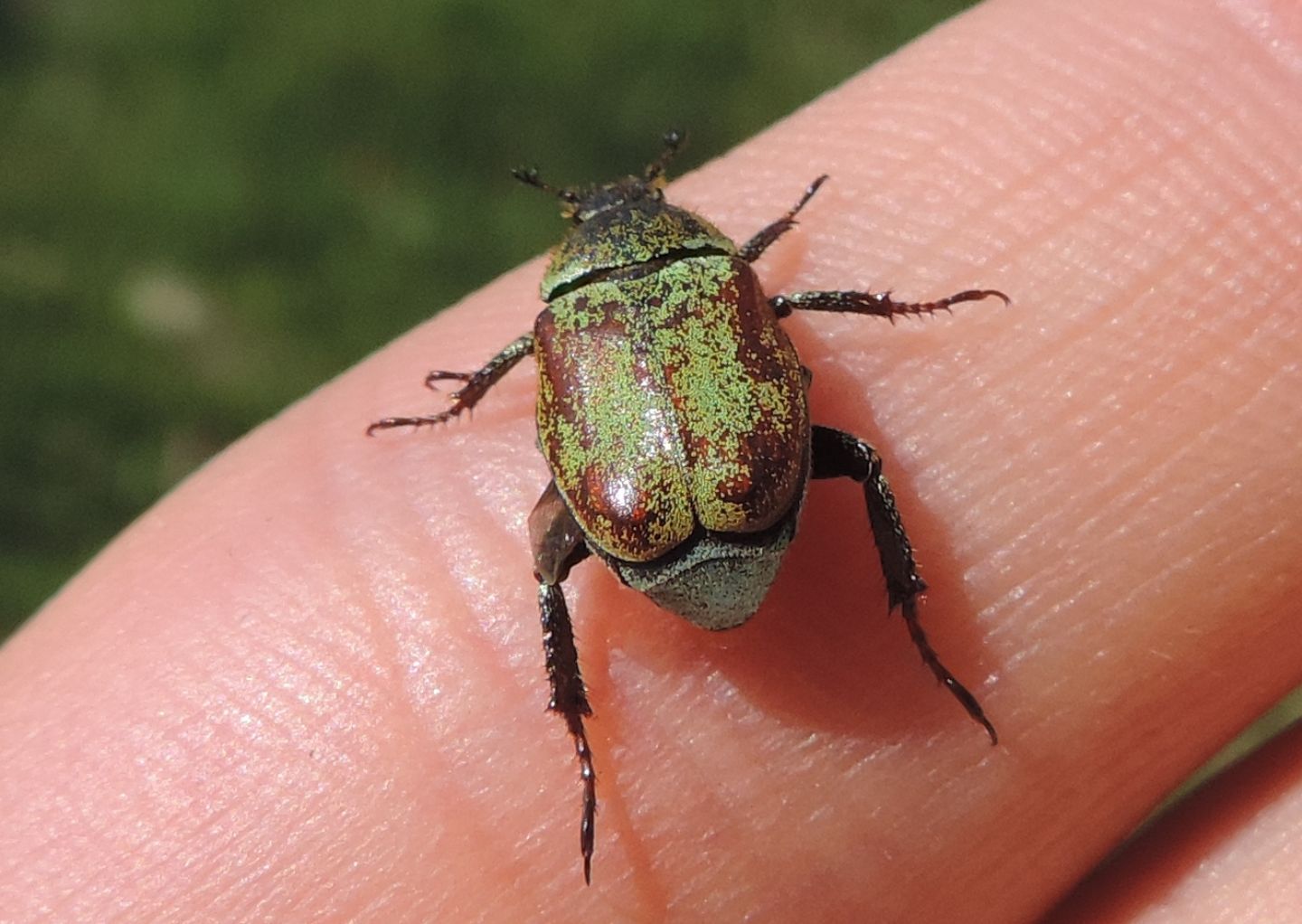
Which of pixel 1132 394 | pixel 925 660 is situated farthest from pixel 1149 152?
pixel 925 660

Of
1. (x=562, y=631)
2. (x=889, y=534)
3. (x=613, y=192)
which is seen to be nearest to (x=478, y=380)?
(x=613, y=192)

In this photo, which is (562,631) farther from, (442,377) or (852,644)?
(442,377)

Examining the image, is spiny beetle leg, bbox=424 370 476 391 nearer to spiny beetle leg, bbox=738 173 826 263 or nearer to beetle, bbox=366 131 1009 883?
beetle, bbox=366 131 1009 883

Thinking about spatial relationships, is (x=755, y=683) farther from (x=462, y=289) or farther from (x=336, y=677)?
(x=462, y=289)

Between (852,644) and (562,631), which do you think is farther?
(852,644)

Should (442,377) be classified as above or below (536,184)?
below

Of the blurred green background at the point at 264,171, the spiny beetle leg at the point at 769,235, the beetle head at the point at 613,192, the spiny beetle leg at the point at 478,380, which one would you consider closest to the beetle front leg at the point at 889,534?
the spiny beetle leg at the point at 769,235
